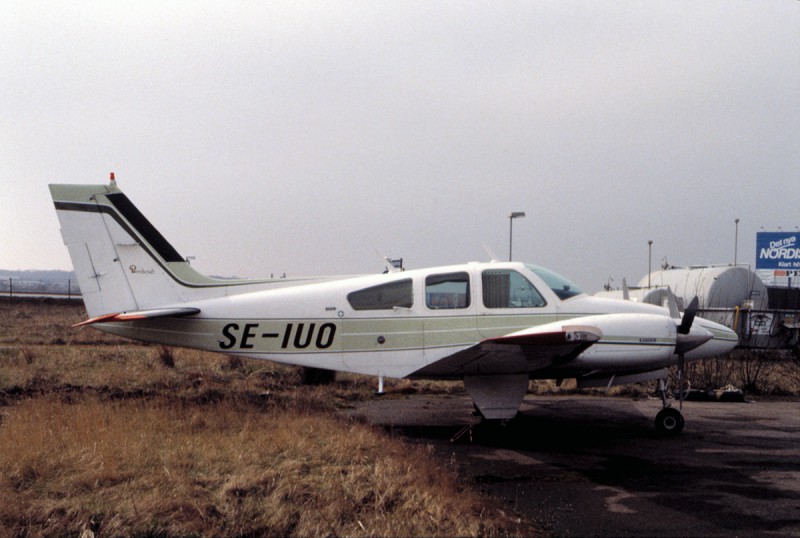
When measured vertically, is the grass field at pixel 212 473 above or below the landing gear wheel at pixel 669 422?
above

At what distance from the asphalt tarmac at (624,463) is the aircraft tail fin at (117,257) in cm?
379

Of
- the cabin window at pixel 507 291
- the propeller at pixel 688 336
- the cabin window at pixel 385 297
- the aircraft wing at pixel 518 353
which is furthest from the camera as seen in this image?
the cabin window at pixel 385 297

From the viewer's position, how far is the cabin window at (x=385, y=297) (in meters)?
9.80

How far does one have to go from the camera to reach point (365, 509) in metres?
5.50

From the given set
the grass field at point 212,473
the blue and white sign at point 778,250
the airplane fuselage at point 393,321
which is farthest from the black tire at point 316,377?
the blue and white sign at point 778,250

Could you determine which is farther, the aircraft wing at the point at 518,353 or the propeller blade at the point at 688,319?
the propeller blade at the point at 688,319

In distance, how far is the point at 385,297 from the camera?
387 inches

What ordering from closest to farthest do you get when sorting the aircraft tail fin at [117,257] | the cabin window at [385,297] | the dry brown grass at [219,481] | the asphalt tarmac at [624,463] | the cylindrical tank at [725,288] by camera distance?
the dry brown grass at [219,481] < the asphalt tarmac at [624,463] < the cabin window at [385,297] < the aircraft tail fin at [117,257] < the cylindrical tank at [725,288]

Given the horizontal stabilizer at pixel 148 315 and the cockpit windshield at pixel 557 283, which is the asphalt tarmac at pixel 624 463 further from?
the horizontal stabilizer at pixel 148 315

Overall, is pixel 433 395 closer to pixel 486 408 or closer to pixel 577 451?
pixel 486 408

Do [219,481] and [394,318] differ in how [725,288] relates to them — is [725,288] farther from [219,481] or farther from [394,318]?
[219,481]

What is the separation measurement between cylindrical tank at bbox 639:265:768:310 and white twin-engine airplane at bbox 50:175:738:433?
21.3 m

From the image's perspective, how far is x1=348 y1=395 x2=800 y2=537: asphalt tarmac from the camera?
5.72 m

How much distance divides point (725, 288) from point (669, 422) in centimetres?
2308
